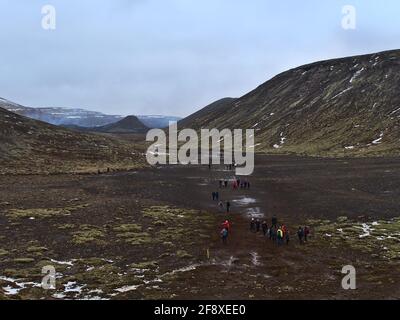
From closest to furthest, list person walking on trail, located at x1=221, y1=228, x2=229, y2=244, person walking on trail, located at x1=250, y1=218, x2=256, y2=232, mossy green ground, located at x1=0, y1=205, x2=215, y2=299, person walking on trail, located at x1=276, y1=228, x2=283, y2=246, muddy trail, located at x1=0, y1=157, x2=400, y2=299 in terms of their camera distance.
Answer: mossy green ground, located at x1=0, y1=205, x2=215, y2=299 < muddy trail, located at x1=0, y1=157, x2=400, y2=299 < person walking on trail, located at x1=276, y1=228, x2=283, y2=246 < person walking on trail, located at x1=221, y1=228, x2=229, y2=244 < person walking on trail, located at x1=250, y1=218, x2=256, y2=232

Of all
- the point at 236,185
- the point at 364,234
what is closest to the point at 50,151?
the point at 236,185

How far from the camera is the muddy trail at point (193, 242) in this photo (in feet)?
87.8

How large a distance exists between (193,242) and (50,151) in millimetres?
90394

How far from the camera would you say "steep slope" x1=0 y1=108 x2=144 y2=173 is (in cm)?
9950

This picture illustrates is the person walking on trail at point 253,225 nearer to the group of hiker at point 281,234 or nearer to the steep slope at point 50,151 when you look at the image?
the group of hiker at point 281,234

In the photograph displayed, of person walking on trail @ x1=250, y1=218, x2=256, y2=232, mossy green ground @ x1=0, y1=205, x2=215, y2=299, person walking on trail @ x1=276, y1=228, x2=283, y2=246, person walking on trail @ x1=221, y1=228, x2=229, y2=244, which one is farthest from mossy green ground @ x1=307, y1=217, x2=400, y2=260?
mossy green ground @ x1=0, y1=205, x2=215, y2=299

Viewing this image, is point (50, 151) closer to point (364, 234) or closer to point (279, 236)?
point (279, 236)

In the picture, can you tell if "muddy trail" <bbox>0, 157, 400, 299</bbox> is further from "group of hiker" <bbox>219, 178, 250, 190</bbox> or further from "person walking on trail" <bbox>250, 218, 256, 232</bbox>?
"group of hiker" <bbox>219, 178, 250, 190</bbox>

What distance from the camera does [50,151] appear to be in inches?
4670

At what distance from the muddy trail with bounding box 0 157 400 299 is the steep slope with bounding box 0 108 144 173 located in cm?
2940

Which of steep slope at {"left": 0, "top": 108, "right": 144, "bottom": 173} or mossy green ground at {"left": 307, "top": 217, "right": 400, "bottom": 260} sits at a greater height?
steep slope at {"left": 0, "top": 108, "right": 144, "bottom": 173}

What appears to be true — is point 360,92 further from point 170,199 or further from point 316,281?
point 316,281

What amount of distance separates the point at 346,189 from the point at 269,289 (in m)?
42.4
